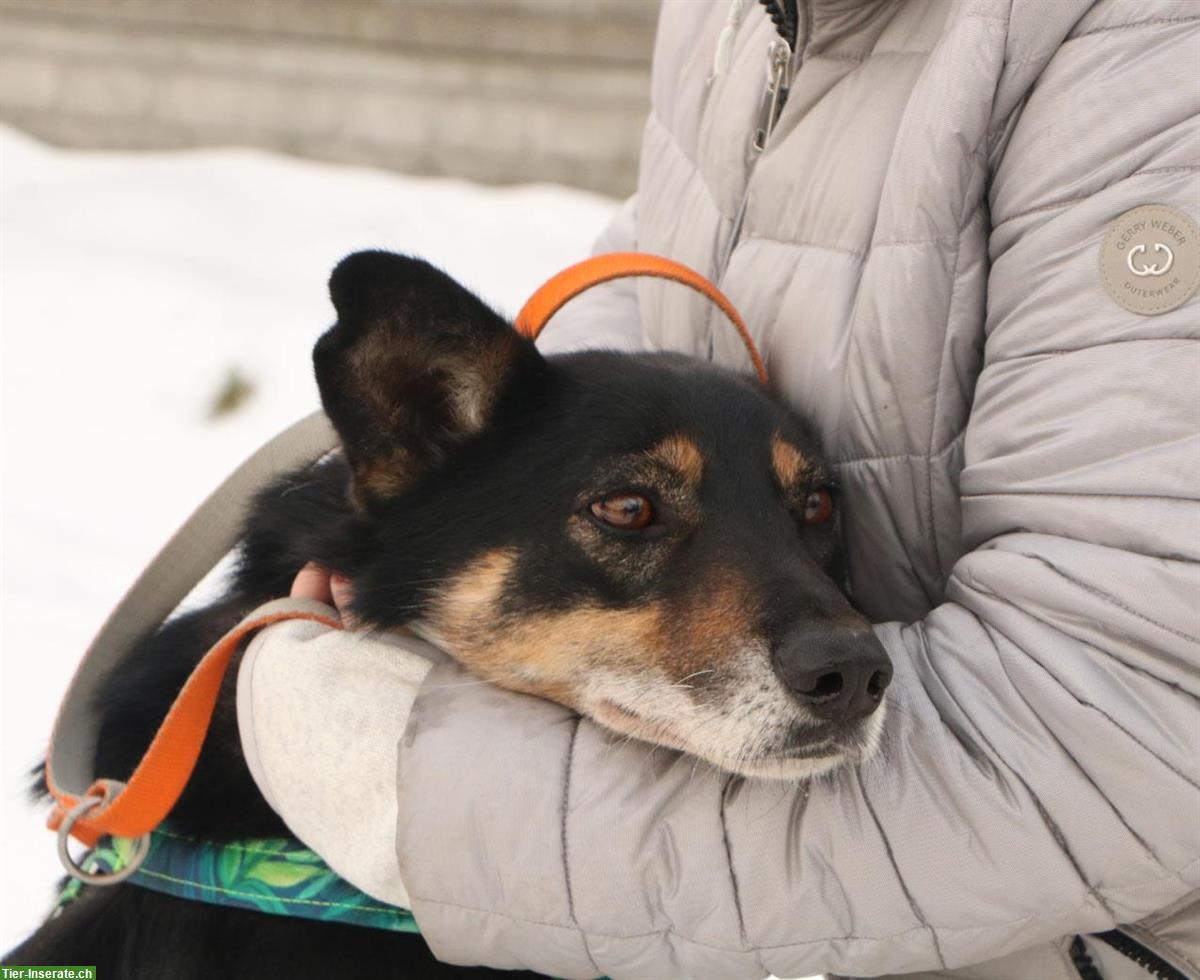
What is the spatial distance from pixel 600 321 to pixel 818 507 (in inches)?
32.6

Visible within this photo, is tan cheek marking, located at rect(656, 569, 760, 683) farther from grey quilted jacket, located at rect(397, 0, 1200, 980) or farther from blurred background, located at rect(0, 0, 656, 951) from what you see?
blurred background, located at rect(0, 0, 656, 951)

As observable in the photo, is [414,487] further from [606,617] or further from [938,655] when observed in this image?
[938,655]

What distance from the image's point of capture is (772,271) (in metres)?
1.80

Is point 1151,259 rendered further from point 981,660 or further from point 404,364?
point 404,364

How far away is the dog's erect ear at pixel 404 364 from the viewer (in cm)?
155

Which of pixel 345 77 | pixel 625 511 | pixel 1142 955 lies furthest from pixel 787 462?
pixel 345 77

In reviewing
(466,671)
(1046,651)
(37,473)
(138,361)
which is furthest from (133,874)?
(138,361)

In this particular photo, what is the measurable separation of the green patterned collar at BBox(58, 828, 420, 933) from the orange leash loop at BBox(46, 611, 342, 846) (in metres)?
0.06

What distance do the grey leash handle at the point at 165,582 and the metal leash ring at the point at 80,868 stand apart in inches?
4.1

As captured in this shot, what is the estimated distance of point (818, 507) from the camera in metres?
1.79

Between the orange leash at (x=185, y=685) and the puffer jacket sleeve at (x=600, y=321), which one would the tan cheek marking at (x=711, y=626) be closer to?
the orange leash at (x=185, y=685)

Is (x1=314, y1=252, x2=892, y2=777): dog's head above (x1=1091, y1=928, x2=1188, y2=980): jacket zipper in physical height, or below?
above

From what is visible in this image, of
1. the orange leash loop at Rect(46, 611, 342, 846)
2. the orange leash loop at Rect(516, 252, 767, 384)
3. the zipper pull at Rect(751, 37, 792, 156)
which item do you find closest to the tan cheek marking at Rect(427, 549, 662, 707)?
the orange leash loop at Rect(46, 611, 342, 846)

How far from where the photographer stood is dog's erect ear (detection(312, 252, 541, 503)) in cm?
155
